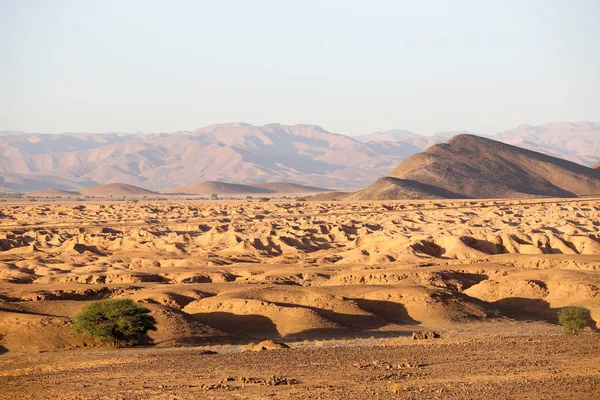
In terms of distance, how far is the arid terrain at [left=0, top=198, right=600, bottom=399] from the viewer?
18125mm

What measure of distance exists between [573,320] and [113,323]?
12966 millimetres

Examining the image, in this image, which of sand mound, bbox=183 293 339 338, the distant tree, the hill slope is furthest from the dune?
the hill slope

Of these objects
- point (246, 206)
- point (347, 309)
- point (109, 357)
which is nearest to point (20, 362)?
point (109, 357)

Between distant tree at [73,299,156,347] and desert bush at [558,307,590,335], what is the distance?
1182 centimetres

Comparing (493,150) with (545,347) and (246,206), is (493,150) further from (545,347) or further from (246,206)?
(545,347)

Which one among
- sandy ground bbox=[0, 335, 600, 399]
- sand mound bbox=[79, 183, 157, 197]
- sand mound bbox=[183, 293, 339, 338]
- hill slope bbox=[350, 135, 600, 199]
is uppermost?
hill slope bbox=[350, 135, 600, 199]

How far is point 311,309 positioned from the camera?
1141 inches

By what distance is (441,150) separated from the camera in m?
136

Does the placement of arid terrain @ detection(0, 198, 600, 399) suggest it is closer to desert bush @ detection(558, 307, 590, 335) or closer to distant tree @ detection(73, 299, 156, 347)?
distant tree @ detection(73, 299, 156, 347)

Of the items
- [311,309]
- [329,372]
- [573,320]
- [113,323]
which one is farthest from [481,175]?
[329,372]

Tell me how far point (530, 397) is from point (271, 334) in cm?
1200

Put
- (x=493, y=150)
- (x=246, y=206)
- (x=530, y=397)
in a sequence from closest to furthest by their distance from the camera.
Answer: (x=530, y=397)
(x=246, y=206)
(x=493, y=150)

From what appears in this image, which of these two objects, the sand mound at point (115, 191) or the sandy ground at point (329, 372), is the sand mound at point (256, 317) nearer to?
the sandy ground at point (329, 372)

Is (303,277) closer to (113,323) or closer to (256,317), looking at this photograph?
(256,317)
